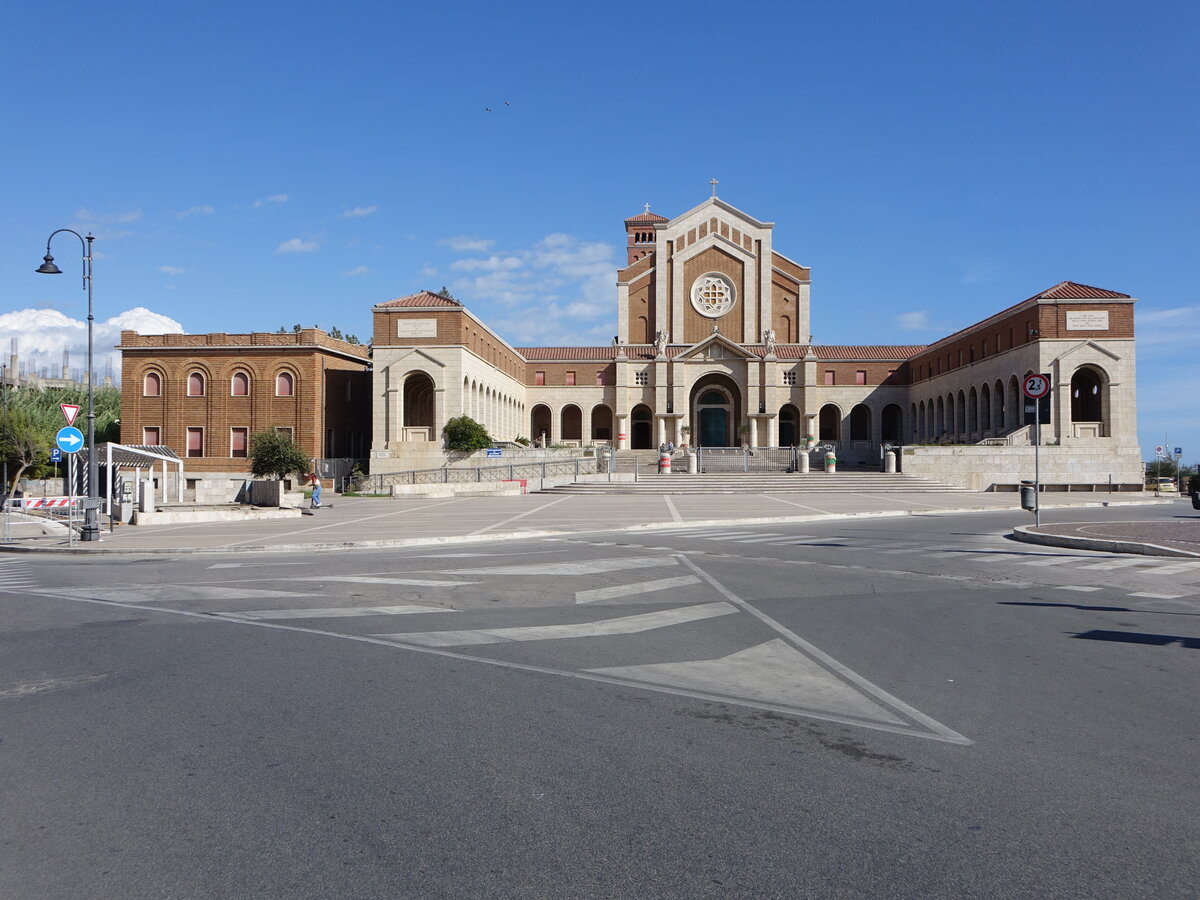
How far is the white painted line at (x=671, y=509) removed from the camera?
2439cm

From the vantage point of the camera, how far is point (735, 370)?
6431 centimetres

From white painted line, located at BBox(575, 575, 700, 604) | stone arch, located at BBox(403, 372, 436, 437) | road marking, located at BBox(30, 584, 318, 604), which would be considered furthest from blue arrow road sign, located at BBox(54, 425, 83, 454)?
stone arch, located at BBox(403, 372, 436, 437)

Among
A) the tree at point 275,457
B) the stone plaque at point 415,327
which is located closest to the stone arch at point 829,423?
the stone plaque at point 415,327

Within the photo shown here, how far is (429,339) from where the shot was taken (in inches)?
2056

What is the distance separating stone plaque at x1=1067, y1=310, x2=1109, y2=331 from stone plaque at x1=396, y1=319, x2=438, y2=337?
119 ft

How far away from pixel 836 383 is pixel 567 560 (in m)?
58.9

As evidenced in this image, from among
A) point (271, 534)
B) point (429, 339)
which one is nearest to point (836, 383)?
point (429, 339)

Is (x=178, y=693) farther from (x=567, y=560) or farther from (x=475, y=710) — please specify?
(x=567, y=560)

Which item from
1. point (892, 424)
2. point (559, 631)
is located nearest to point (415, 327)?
point (892, 424)

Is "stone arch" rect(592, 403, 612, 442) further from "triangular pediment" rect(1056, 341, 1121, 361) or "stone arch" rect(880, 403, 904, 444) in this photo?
"triangular pediment" rect(1056, 341, 1121, 361)

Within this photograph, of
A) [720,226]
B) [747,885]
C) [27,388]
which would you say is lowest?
[747,885]

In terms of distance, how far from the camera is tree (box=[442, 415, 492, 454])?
50.1 metres

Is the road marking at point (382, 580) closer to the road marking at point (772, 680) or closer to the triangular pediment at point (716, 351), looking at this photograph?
the road marking at point (772, 680)

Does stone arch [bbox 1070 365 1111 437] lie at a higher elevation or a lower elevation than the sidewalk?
higher
